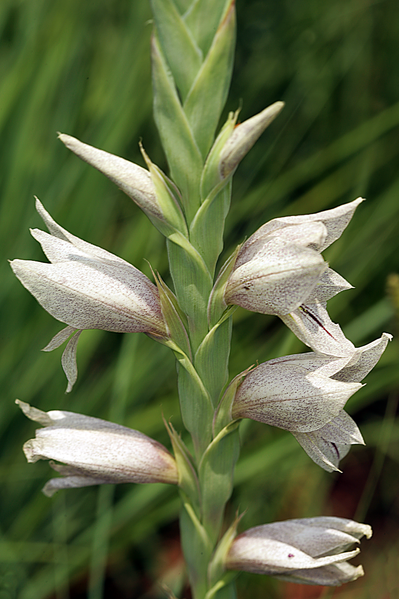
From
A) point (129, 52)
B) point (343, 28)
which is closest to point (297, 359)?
point (129, 52)

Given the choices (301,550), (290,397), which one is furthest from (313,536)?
(290,397)

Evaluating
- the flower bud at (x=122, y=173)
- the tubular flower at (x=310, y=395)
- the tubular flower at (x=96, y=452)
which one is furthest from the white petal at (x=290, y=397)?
the flower bud at (x=122, y=173)

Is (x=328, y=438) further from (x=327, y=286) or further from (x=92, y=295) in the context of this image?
(x=92, y=295)

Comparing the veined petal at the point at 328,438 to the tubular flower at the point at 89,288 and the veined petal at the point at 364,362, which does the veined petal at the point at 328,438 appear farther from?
the tubular flower at the point at 89,288

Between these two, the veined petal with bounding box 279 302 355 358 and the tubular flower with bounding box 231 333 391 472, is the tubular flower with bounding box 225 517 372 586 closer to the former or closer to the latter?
the tubular flower with bounding box 231 333 391 472

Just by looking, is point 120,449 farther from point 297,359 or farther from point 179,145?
point 179,145
